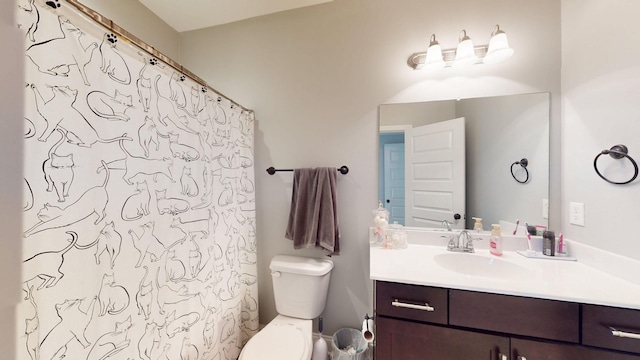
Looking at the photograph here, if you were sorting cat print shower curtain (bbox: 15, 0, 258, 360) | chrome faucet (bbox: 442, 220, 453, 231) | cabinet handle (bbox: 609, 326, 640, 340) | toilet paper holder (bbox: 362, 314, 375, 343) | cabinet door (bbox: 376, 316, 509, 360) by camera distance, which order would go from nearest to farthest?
cat print shower curtain (bbox: 15, 0, 258, 360)
cabinet handle (bbox: 609, 326, 640, 340)
cabinet door (bbox: 376, 316, 509, 360)
toilet paper holder (bbox: 362, 314, 375, 343)
chrome faucet (bbox: 442, 220, 453, 231)

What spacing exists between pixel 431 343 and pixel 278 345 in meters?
0.80

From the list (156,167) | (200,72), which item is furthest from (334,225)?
(200,72)

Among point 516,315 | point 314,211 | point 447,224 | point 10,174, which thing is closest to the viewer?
point 10,174

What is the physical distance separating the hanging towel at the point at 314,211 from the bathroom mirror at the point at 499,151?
527mm

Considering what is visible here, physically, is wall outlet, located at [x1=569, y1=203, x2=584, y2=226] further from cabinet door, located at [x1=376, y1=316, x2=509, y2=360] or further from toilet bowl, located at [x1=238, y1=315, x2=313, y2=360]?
toilet bowl, located at [x1=238, y1=315, x2=313, y2=360]

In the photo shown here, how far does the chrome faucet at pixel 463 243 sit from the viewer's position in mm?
1406

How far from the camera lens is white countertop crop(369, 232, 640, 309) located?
34.9 inches

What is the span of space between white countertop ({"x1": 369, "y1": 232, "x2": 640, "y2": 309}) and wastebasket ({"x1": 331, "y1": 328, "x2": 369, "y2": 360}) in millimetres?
678

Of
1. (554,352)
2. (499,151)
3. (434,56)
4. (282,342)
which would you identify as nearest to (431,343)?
(554,352)

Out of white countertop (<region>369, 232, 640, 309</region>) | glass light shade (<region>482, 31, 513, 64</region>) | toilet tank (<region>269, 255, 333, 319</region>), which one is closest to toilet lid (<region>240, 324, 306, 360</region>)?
toilet tank (<region>269, 255, 333, 319</region>)

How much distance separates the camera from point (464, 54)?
54.4 inches

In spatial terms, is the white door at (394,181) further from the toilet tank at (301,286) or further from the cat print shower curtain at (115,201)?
the cat print shower curtain at (115,201)

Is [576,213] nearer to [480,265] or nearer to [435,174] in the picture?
[480,265]

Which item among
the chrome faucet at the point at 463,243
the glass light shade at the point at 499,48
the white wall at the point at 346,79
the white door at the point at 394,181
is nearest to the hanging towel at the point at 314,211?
the white wall at the point at 346,79
